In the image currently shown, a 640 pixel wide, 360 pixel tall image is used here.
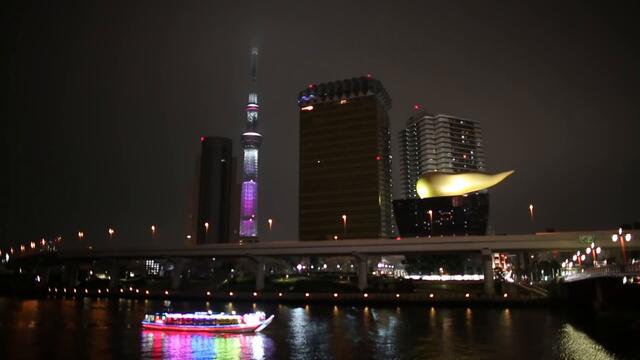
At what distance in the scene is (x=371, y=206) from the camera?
566ft

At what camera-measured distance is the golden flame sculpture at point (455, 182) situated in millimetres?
123169

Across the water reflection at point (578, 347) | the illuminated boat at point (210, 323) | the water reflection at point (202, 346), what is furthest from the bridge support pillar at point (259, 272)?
the water reflection at point (578, 347)

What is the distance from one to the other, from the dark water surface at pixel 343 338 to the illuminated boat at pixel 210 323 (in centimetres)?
104

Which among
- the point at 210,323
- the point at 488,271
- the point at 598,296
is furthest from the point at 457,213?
the point at 210,323

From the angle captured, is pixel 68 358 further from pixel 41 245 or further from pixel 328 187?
pixel 328 187

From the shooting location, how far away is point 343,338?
144ft

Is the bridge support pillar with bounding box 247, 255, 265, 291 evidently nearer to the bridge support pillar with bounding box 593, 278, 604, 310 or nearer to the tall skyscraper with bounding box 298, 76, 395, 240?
the bridge support pillar with bounding box 593, 278, 604, 310

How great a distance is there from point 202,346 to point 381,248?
45855 millimetres

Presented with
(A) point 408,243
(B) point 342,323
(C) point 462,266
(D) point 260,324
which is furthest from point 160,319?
(C) point 462,266

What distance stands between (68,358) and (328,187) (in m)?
147

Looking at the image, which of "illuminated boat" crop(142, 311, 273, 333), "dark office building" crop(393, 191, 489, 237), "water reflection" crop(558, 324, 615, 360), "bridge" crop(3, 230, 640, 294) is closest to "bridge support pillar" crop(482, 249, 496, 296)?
"bridge" crop(3, 230, 640, 294)

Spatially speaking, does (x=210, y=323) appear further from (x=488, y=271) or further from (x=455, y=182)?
(x=455, y=182)

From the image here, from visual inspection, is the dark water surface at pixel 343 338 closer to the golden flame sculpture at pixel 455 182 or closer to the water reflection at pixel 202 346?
the water reflection at pixel 202 346

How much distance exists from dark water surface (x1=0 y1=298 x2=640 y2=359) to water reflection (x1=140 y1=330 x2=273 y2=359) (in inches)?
2.9
